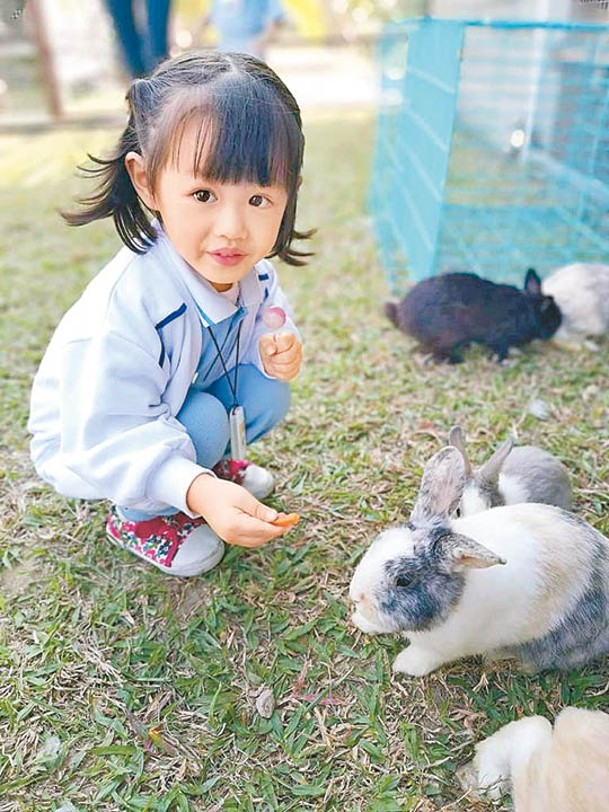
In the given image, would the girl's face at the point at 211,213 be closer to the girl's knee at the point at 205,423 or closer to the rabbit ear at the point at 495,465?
the girl's knee at the point at 205,423

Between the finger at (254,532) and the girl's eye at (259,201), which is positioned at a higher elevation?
the girl's eye at (259,201)

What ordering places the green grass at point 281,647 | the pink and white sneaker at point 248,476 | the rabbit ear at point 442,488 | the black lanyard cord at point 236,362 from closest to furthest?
the green grass at point 281,647
the rabbit ear at point 442,488
the black lanyard cord at point 236,362
the pink and white sneaker at point 248,476

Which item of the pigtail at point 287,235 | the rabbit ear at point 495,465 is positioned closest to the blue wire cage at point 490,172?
the pigtail at point 287,235

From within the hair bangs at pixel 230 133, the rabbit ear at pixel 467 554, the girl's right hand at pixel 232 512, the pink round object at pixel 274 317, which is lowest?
the rabbit ear at pixel 467 554

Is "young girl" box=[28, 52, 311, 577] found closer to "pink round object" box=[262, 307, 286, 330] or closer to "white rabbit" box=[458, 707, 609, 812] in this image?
"pink round object" box=[262, 307, 286, 330]

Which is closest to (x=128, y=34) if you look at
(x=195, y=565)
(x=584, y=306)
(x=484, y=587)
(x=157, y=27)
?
(x=157, y=27)

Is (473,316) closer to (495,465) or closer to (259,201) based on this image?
(495,465)

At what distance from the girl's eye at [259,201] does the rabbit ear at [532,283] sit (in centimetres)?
190

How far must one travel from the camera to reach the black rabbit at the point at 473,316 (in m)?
2.93

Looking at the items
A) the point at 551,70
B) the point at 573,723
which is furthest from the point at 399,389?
the point at 551,70

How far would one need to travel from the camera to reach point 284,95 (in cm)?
149

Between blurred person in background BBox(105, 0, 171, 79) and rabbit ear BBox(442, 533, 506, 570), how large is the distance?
5437 millimetres

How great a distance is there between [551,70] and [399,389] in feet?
8.40

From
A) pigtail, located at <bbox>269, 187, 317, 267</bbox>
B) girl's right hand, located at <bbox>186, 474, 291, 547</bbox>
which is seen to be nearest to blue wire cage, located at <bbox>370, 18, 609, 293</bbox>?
pigtail, located at <bbox>269, 187, 317, 267</bbox>
